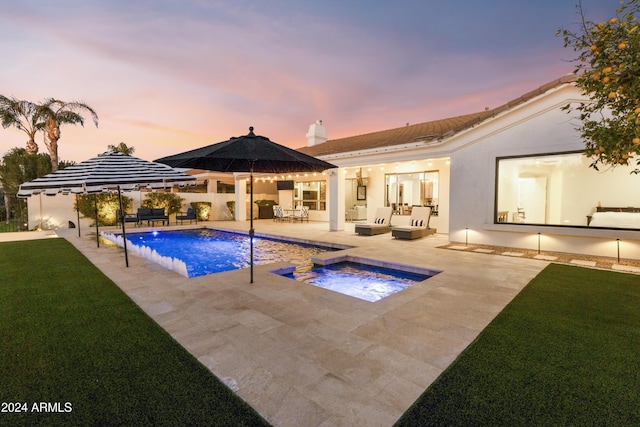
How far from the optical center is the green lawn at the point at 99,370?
1921mm

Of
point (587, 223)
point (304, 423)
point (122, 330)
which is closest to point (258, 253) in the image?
point (122, 330)

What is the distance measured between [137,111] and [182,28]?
331 inches

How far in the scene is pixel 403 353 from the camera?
277 centimetres

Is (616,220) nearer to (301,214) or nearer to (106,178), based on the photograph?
(106,178)

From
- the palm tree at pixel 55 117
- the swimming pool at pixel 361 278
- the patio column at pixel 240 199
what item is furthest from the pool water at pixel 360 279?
the palm tree at pixel 55 117

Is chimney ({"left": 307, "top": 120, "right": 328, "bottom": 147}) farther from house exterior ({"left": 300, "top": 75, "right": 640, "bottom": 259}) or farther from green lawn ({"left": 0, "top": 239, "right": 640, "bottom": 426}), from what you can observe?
green lawn ({"left": 0, "top": 239, "right": 640, "bottom": 426})

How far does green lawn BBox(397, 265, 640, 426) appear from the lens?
1934 millimetres

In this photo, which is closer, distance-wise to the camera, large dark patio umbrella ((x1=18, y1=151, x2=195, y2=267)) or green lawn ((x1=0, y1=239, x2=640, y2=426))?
green lawn ((x1=0, y1=239, x2=640, y2=426))

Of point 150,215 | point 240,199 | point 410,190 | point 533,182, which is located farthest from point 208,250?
point 533,182

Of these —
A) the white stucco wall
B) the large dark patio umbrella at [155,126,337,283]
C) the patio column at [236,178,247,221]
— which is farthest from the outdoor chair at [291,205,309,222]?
the large dark patio umbrella at [155,126,337,283]

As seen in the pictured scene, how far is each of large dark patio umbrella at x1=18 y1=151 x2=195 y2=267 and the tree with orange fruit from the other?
601 cm

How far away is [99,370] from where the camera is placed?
2.43 m

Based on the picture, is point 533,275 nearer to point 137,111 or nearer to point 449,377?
point 449,377

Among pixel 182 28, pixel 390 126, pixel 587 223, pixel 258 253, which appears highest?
pixel 182 28
